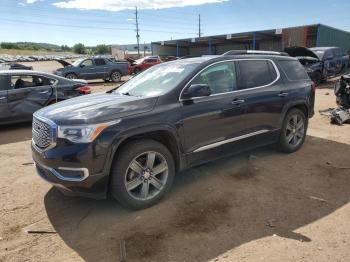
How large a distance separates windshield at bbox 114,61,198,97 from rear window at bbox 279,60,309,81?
201 cm

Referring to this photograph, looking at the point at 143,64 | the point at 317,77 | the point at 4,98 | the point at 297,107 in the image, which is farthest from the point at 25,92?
the point at 143,64

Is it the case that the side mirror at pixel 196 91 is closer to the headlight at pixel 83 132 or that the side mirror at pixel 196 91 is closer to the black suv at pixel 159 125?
the black suv at pixel 159 125

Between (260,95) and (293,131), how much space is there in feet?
4.21

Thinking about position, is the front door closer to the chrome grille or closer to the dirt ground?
the dirt ground

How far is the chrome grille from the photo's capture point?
3797 millimetres

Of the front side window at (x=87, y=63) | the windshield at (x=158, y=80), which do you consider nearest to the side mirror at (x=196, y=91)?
the windshield at (x=158, y=80)

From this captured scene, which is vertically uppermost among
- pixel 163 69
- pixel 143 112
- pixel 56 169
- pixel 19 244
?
pixel 163 69

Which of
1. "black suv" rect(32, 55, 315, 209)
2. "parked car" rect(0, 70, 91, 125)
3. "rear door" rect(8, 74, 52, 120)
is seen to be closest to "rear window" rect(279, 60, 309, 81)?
"black suv" rect(32, 55, 315, 209)

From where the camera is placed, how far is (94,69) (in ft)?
70.1

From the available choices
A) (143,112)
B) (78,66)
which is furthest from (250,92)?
(78,66)

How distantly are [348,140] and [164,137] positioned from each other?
460 centimetres

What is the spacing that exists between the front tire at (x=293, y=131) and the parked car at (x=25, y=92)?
5.77 m

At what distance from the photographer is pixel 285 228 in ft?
12.0

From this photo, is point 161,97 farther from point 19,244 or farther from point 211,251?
point 19,244
